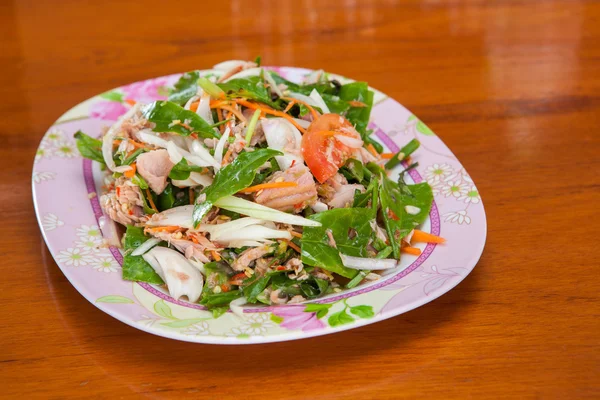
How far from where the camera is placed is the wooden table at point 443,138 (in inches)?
69.7

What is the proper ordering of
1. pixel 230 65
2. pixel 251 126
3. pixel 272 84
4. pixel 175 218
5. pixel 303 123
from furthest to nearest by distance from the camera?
pixel 230 65 → pixel 272 84 → pixel 303 123 → pixel 251 126 → pixel 175 218

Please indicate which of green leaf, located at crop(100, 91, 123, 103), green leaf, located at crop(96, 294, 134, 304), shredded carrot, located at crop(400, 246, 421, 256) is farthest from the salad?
green leaf, located at crop(100, 91, 123, 103)

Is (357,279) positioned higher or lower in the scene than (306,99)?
lower

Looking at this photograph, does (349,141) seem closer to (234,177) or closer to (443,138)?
(234,177)

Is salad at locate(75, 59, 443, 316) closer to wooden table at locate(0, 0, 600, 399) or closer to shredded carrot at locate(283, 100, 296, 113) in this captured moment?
shredded carrot at locate(283, 100, 296, 113)

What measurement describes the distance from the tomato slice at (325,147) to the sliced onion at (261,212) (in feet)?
0.62

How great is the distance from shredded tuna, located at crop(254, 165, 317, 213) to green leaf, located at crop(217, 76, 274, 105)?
15.2 inches

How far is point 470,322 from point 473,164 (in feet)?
3.10

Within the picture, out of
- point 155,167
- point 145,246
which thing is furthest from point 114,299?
point 155,167

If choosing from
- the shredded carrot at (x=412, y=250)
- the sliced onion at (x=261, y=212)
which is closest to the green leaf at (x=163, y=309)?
the sliced onion at (x=261, y=212)

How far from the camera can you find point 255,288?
192 centimetres

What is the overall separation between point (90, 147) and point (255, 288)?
919 millimetres

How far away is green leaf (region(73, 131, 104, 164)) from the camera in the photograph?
7.98 feet

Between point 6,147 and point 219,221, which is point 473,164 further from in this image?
point 6,147
